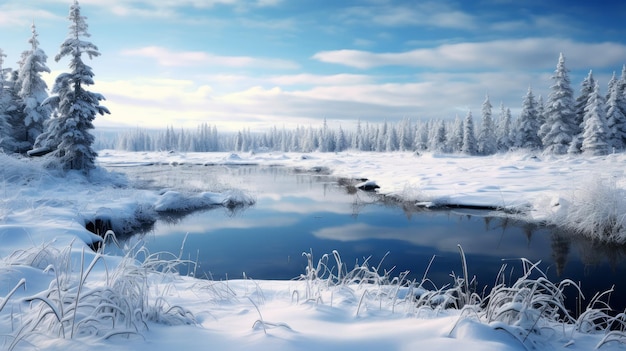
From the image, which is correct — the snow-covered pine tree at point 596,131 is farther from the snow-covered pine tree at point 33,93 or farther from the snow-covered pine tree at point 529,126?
the snow-covered pine tree at point 33,93

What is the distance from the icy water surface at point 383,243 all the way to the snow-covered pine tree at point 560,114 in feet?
97.9

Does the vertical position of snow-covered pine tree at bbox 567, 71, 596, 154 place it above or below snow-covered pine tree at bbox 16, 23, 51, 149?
above

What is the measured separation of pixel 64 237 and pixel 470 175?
22457 millimetres

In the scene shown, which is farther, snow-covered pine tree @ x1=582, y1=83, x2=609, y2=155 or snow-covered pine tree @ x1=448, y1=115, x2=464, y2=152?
snow-covered pine tree @ x1=448, y1=115, x2=464, y2=152

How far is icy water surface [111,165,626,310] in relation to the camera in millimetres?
9078

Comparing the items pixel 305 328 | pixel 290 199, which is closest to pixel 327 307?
pixel 305 328

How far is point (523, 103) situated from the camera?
46094mm

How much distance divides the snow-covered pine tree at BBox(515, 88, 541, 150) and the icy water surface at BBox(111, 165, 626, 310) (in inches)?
1479

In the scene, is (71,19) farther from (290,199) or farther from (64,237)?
(64,237)

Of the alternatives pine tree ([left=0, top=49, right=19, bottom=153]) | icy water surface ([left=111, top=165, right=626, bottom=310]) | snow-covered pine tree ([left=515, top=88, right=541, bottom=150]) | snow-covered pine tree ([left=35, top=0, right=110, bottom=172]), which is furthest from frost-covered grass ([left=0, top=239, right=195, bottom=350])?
snow-covered pine tree ([left=515, top=88, right=541, bottom=150])

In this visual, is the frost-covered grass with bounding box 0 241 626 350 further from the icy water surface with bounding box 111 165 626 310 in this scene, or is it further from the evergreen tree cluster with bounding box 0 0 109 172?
the evergreen tree cluster with bounding box 0 0 109 172

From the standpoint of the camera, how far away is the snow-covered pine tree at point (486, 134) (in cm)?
5531

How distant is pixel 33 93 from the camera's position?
92.0 feet

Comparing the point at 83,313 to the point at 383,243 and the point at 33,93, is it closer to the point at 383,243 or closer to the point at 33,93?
the point at 383,243
